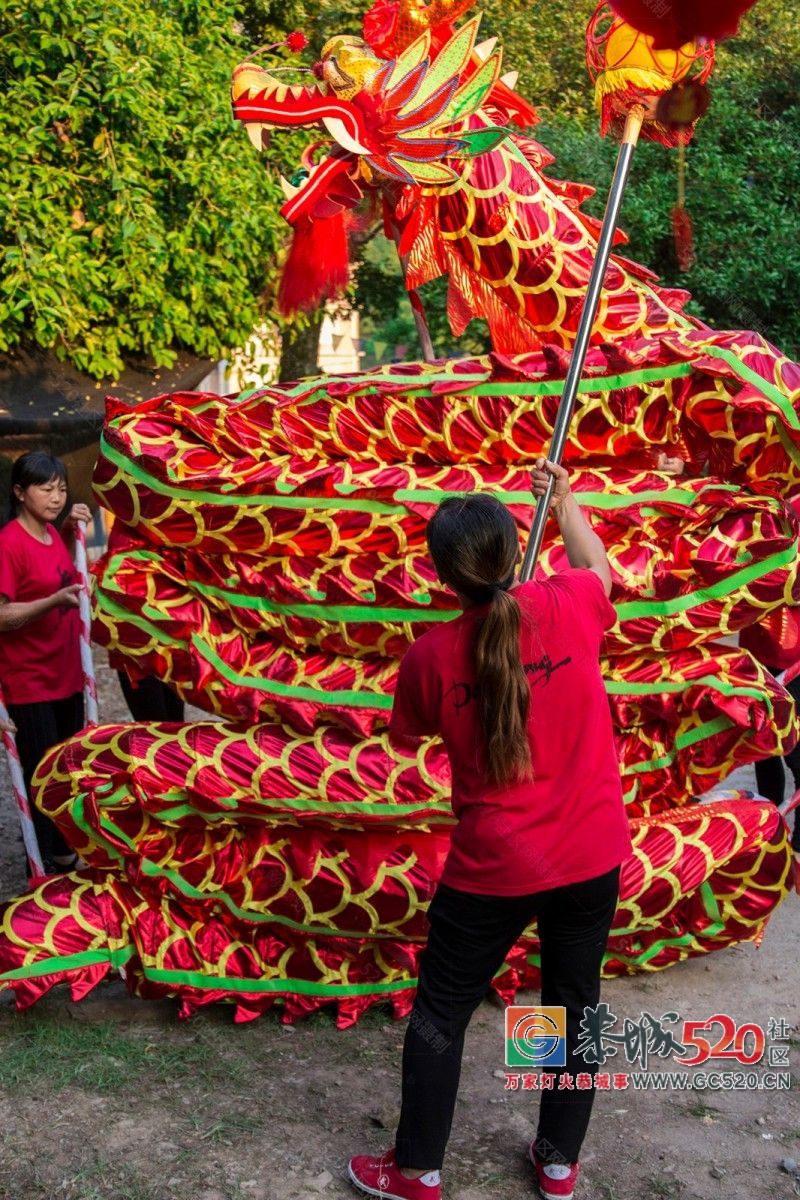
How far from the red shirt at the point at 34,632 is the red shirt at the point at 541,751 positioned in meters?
2.11

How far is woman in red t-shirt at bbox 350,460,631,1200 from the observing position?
91.7 inches

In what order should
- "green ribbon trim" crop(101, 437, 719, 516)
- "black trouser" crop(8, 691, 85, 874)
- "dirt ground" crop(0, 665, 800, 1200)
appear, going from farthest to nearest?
"black trouser" crop(8, 691, 85, 874), "green ribbon trim" crop(101, 437, 719, 516), "dirt ground" crop(0, 665, 800, 1200)

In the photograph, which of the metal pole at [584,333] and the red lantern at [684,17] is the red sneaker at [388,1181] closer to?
the metal pole at [584,333]

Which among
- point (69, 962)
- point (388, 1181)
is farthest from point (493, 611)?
point (69, 962)

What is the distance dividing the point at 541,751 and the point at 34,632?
238 centimetres

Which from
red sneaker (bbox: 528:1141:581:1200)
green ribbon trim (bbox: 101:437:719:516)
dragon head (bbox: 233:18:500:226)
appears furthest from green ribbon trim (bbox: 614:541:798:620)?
red sneaker (bbox: 528:1141:581:1200)

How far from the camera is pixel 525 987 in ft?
11.6

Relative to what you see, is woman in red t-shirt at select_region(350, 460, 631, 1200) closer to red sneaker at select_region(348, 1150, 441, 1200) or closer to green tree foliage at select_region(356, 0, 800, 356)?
red sneaker at select_region(348, 1150, 441, 1200)

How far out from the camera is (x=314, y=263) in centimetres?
356

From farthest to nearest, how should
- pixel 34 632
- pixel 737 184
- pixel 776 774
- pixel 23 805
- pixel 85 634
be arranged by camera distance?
1. pixel 737 184
2. pixel 776 774
3. pixel 34 632
4. pixel 85 634
5. pixel 23 805

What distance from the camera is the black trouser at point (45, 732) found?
14.0ft

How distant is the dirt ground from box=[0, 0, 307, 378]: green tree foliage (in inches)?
184

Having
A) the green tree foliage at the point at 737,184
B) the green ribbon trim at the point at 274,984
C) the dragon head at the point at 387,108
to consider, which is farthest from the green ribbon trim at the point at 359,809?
the green tree foliage at the point at 737,184

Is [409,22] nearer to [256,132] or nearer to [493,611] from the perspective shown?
[256,132]
